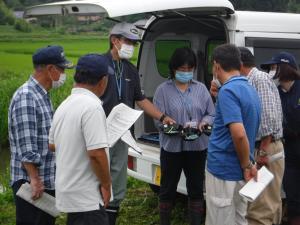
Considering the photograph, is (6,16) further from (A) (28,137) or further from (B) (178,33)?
(A) (28,137)

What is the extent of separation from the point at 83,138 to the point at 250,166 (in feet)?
3.56

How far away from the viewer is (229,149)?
343 centimetres

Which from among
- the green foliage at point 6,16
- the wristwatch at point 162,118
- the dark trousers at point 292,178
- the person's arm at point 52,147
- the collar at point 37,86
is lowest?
the green foliage at point 6,16

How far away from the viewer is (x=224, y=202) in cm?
347

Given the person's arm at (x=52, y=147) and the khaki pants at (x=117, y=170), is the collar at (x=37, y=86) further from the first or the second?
the khaki pants at (x=117, y=170)

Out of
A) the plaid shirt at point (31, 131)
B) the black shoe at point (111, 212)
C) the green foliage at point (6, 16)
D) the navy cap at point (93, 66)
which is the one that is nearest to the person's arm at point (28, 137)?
the plaid shirt at point (31, 131)

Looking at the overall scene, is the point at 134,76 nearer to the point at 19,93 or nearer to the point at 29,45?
the point at 19,93

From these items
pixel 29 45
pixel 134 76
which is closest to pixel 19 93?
pixel 134 76

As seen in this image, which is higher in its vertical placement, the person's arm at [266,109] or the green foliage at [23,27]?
the person's arm at [266,109]

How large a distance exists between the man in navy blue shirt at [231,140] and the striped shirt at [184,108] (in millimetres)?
816

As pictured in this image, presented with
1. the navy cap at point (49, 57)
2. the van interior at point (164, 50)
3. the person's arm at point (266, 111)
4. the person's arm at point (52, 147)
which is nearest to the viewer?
the person's arm at point (52, 147)

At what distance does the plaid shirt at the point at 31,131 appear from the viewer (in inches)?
131

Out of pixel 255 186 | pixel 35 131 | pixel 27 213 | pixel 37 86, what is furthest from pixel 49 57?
pixel 255 186

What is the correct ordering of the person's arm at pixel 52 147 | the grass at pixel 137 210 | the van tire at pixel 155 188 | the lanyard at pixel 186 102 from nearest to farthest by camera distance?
1. the person's arm at pixel 52 147
2. the lanyard at pixel 186 102
3. the grass at pixel 137 210
4. the van tire at pixel 155 188
